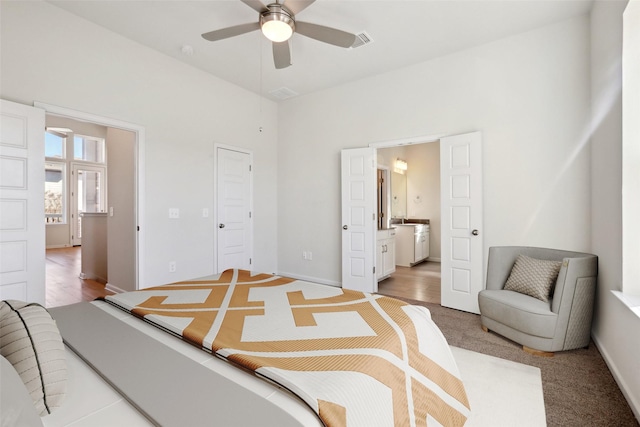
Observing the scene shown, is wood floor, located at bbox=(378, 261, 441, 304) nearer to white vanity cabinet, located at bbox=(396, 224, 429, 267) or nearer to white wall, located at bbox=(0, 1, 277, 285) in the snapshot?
white vanity cabinet, located at bbox=(396, 224, 429, 267)

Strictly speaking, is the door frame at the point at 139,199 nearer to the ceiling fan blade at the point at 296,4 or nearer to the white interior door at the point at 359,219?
the ceiling fan blade at the point at 296,4

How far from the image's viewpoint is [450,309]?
133 inches

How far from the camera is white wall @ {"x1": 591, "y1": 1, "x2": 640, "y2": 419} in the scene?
175cm

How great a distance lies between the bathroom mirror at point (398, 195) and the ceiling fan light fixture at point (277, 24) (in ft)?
14.9

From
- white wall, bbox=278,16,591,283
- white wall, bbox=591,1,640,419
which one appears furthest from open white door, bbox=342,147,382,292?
white wall, bbox=591,1,640,419

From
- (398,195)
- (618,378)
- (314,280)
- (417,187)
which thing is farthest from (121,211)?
(417,187)

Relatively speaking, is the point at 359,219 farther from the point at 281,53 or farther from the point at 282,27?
the point at 282,27

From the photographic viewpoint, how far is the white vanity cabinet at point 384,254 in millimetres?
4306

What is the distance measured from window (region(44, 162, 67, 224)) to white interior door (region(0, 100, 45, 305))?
6889 millimetres

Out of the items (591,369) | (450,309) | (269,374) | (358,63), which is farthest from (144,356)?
(358,63)

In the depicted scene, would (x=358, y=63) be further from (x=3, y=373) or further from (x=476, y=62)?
(x=3, y=373)

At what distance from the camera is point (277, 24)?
7.07 ft

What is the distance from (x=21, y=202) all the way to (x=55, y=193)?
7.23 m

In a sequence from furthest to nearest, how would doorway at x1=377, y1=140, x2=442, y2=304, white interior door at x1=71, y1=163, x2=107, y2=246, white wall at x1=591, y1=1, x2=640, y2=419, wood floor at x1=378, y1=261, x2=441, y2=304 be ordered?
1. white interior door at x1=71, y1=163, x2=107, y2=246
2. doorway at x1=377, y1=140, x2=442, y2=304
3. wood floor at x1=378, y1=261, x2=441, y2=304
4. white wall at x1=591, y1=1, x2=640, y2=419
